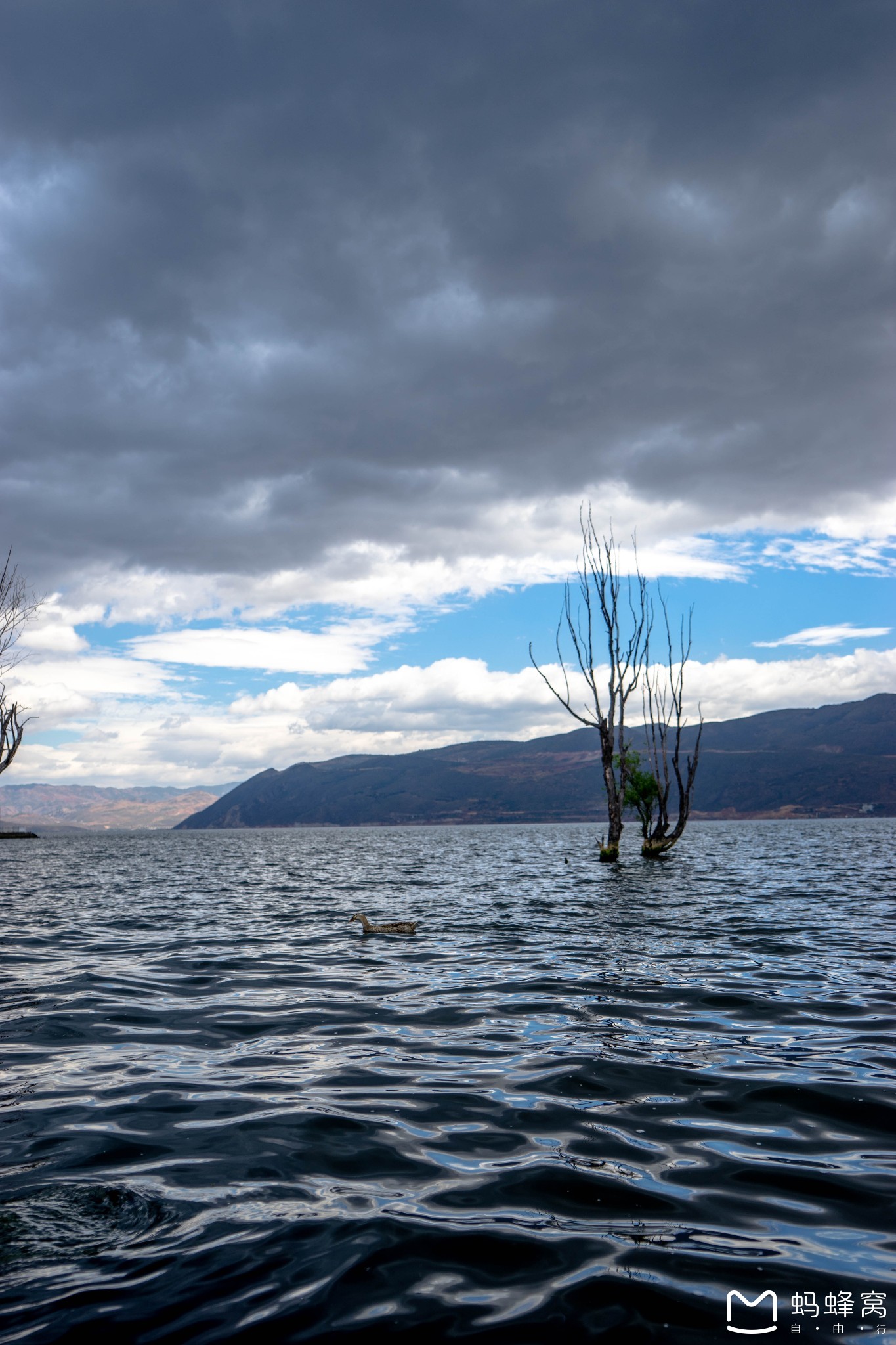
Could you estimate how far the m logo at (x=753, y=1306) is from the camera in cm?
368

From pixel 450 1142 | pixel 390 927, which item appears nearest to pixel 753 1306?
pixel 450 1142

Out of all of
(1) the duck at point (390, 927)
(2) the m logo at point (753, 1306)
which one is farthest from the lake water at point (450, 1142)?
(1) the duck at point (390, 927)

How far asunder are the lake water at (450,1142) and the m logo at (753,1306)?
3 cm

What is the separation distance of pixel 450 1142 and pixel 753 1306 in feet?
8.89

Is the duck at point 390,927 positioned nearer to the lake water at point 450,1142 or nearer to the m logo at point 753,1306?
the lake water at point 450,1142

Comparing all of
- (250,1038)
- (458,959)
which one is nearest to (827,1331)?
(250,1038)

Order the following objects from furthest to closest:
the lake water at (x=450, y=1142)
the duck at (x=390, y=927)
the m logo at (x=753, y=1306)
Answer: the duck at (x=390, y=927)
the lake water at (x=450, y=1142)
the m logo at (x=753, y=1306)

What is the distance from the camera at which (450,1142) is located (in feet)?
19.9

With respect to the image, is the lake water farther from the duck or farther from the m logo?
the duck

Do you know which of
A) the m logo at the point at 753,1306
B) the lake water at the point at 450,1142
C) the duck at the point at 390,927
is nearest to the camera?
the m logo at the point at 753,1306

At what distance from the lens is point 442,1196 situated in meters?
5.10

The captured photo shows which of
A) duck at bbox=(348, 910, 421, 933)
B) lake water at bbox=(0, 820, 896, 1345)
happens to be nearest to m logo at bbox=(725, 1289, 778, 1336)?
lake water at bbox=(0, 820, 896, 1345)

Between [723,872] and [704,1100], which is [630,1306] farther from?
[723,872]

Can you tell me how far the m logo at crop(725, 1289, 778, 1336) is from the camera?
12.1 feet
